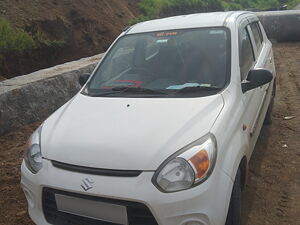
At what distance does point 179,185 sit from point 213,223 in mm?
313

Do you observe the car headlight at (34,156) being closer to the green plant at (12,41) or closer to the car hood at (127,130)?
the car hood at (127,130)

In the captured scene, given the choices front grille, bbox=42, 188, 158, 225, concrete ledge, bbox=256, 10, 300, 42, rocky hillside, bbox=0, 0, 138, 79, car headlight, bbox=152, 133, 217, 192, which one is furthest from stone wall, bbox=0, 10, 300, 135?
concrete ledge, bbox=256, 10, 300, 42

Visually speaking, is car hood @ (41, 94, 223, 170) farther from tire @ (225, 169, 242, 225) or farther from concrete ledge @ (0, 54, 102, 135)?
concrete ledge @ (0, 54, 102, 135)

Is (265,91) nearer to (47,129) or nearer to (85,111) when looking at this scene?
(85,111)

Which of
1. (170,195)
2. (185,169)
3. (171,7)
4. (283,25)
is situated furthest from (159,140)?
(171,7)

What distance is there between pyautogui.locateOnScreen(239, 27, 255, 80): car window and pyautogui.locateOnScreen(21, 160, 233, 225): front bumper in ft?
4.44

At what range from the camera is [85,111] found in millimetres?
2855

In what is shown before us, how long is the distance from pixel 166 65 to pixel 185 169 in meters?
Answer: 1.42

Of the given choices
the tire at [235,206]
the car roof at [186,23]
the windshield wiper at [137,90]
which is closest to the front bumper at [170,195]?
the tire at [235,206]

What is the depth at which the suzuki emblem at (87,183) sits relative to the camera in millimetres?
2158

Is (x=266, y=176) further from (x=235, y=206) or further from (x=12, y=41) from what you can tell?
(x=12, y=41)

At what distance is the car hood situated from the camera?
2.21 m

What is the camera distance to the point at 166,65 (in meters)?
3.30

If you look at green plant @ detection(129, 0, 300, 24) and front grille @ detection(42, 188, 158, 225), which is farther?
green plant @ detection(129, 0, 300, 24)
